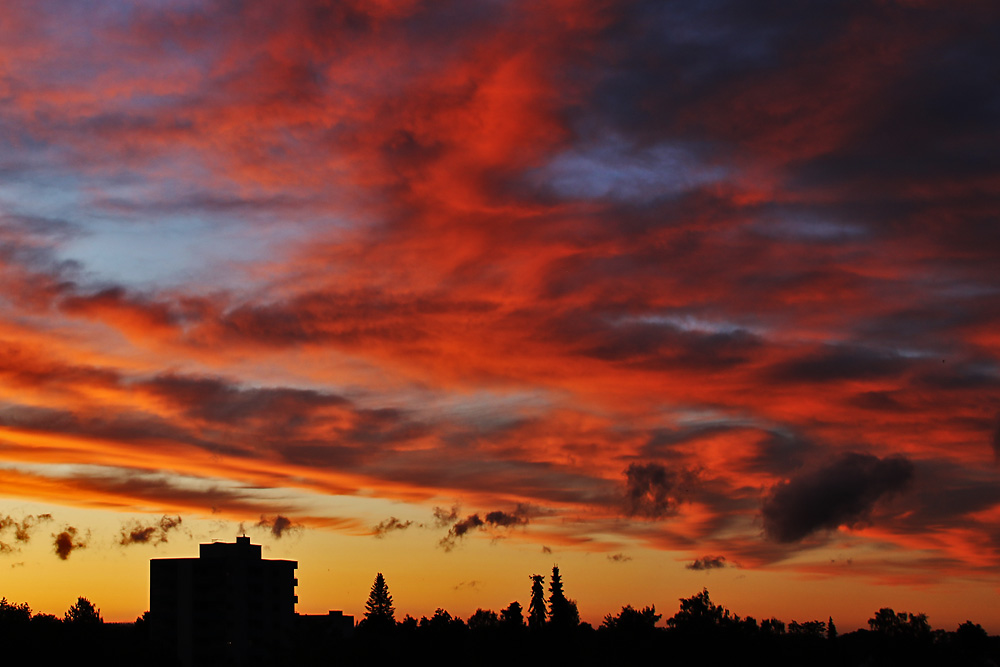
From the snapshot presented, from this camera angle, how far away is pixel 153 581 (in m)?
169

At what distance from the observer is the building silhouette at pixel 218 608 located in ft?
541

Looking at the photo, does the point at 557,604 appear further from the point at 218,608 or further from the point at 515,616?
the point at 218,608

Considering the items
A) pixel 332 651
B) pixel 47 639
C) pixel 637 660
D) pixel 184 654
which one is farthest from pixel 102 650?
pixel 637 660

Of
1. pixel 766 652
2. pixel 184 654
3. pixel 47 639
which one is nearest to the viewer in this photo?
pixel 47 639

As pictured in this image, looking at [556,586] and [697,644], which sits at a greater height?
[556,586]

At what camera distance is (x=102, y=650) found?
403ft

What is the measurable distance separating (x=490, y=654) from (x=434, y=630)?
1367 cm

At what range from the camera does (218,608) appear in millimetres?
167500

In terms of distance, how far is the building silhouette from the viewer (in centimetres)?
16488

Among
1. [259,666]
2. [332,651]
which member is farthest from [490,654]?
[259,666]

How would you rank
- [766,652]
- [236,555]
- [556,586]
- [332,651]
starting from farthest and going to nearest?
[766,652]
[236,555]
[556,586]
[332,651]

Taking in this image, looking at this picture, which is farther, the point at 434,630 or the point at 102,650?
the point at 434,630

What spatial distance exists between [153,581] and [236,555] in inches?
535

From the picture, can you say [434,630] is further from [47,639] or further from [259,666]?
[47,639]
